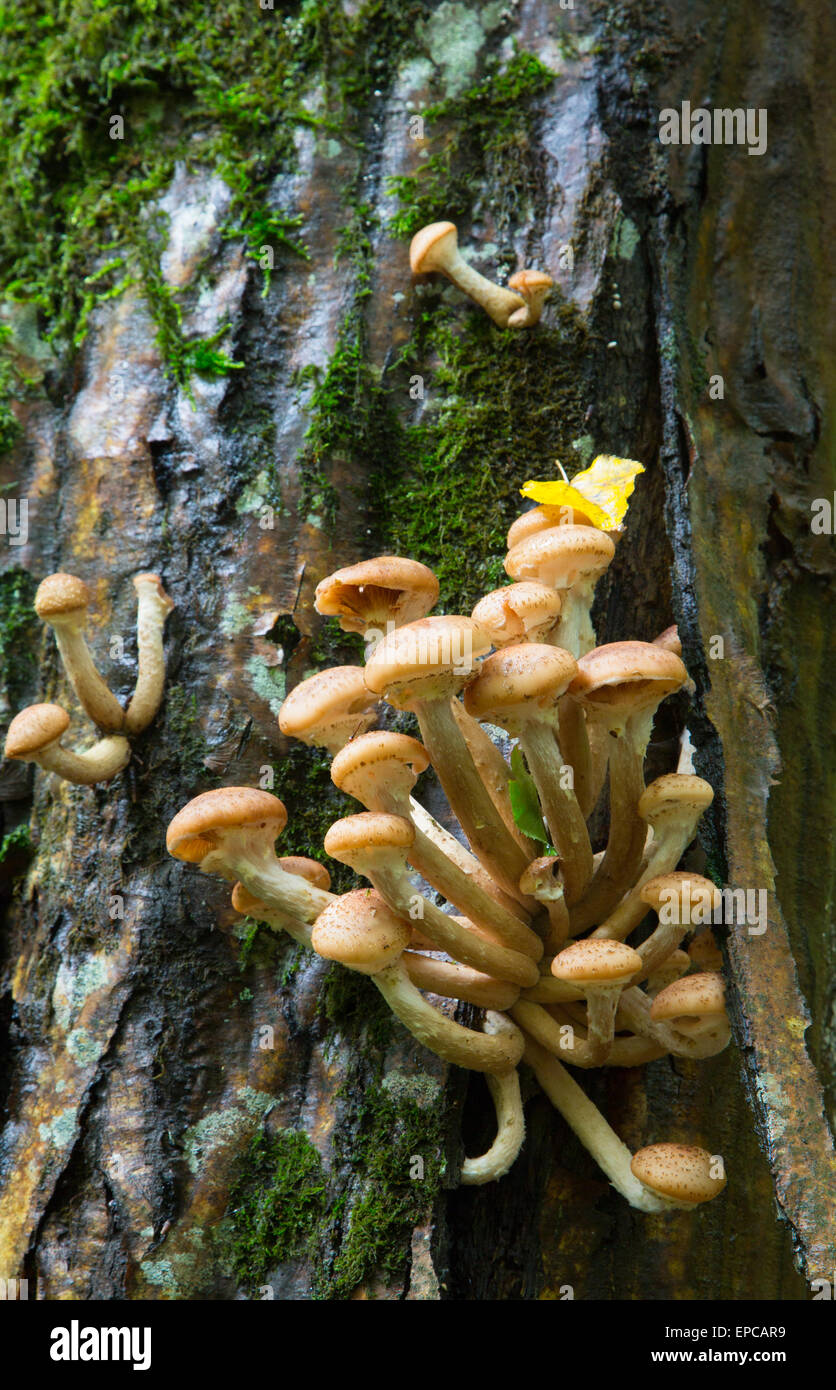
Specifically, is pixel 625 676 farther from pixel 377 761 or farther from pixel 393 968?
pixel 393 968

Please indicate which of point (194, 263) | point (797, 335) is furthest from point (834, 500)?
point (194, 263)

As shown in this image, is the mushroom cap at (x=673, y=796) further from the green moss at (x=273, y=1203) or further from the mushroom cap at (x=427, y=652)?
the green moss at (x=273, y=1203)

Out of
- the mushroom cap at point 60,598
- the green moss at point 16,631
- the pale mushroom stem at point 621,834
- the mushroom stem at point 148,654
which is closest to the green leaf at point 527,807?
the pale mushroom stem at point 621,834

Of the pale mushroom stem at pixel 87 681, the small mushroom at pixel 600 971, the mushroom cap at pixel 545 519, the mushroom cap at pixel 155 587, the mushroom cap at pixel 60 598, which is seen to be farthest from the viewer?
the mushroom cap at pixel 155 587

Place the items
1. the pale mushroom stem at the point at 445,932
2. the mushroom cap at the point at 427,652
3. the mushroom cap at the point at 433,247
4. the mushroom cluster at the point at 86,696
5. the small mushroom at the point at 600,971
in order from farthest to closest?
the mushroom cap at the point at 433,247, the mushroom cluster at the point at 86,696, the pale mushroom stem at the point at 445,932, the small mushroom at the point at 600,971, the mushroom cap at the point at 427,652

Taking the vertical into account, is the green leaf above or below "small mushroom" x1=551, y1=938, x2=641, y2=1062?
above

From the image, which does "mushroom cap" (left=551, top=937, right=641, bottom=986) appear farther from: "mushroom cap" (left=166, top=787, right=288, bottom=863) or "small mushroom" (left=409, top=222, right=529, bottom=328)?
"small mushroom" (left=409, top=222, right=529, bottom=328)

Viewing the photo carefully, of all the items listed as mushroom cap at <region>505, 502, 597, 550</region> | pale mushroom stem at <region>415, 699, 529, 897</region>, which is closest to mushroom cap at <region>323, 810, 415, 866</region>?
pale mushroom stem at <region>415, 699, 529, 897</region>
